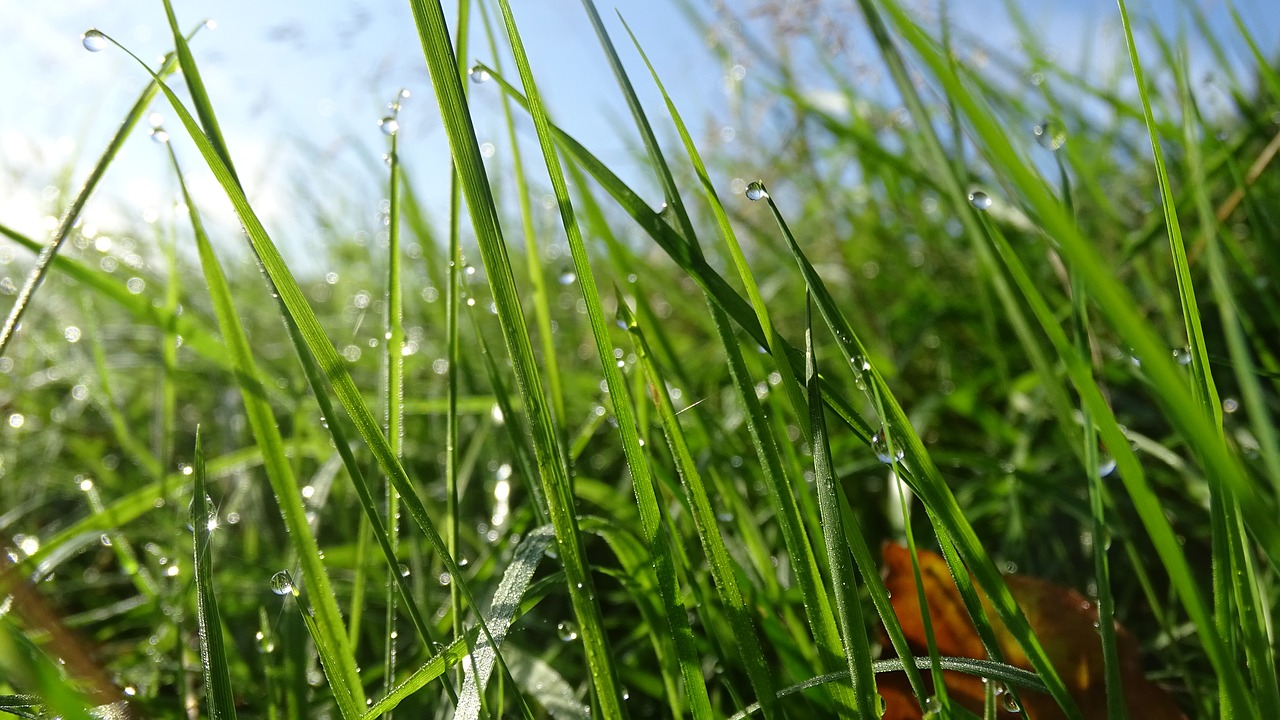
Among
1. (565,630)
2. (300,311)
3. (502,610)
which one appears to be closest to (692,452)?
(565,630)

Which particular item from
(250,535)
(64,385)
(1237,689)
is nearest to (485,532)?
(250,535)

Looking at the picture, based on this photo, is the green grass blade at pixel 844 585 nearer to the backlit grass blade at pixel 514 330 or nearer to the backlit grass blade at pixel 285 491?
the backlit grass blade at pixel 514 330

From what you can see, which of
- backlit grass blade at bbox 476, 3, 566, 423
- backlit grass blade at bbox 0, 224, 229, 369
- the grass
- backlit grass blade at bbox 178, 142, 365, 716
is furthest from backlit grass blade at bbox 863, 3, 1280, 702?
backlit grass blade at bbox 0, 224, 229, 369

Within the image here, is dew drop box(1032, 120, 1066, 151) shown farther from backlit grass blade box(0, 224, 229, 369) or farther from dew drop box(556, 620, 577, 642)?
backlit grass blade box(0, 224, 229, 369)

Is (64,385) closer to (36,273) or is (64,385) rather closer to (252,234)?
(36,273)

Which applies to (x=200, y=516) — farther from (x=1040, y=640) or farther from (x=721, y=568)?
(x=1040, y=640)
